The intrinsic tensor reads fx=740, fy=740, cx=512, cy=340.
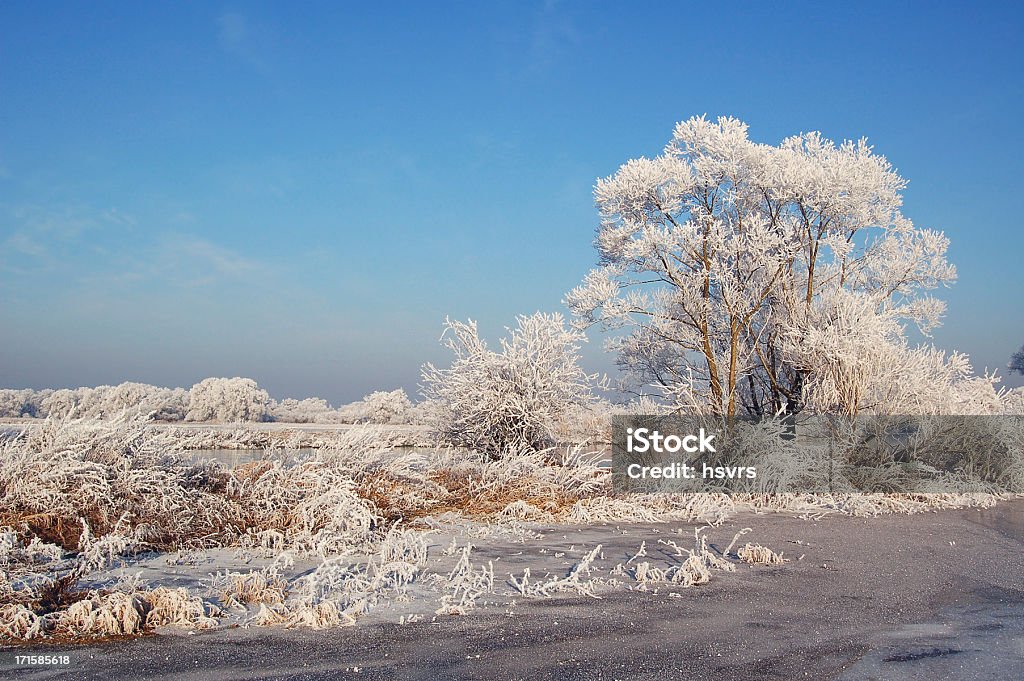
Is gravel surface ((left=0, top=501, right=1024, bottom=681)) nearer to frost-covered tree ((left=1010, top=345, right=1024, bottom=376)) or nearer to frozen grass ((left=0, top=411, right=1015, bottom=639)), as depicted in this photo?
frozen grass ((left=0, top=411, right=1015, bottom=639))

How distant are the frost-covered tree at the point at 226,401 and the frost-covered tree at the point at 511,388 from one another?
18707 mm

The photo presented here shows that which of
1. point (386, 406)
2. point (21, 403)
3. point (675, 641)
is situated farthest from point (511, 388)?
point (21, 403)

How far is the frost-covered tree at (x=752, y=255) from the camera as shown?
45.2ft

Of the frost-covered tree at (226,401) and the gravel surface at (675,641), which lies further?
the frost-covered tree at (226,401)

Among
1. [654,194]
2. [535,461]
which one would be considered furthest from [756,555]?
[654,194]

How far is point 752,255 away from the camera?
13672mm

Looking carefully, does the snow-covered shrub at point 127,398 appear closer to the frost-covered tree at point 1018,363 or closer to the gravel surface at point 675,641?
the gravel surface at point 675,641

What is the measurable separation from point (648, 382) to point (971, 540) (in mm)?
9025

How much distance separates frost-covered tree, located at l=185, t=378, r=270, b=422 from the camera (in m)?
28.6

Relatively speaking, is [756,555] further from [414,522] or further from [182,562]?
[182,562]
